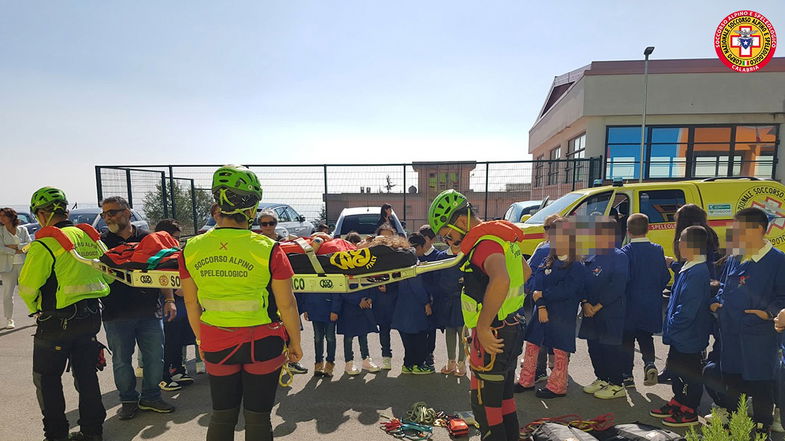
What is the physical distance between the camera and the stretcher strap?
325 centimetres

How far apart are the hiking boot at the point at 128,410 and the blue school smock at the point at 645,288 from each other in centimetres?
517

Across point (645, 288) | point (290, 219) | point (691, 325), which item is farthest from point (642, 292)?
point (290, 219)

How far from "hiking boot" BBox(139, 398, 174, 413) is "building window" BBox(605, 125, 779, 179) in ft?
59.1

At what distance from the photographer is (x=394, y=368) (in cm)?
488

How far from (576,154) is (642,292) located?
16034 millimetres

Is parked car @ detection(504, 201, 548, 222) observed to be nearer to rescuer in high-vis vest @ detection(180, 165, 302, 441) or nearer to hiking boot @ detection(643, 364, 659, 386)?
hiking boot @ detection(643, 364, 659, 386)

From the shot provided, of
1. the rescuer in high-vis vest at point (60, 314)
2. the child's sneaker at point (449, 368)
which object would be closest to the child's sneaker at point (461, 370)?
the child's sneaker at point (449, 368)

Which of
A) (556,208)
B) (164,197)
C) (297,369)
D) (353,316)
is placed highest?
(164,197)

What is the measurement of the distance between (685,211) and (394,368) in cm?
403

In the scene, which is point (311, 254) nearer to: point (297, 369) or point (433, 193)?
point (297, 369)

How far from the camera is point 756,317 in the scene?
304cm

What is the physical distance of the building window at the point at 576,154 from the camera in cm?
1155

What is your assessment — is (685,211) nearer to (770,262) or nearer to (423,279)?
(770,262)

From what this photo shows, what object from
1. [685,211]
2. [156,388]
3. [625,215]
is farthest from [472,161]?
[156,388]
